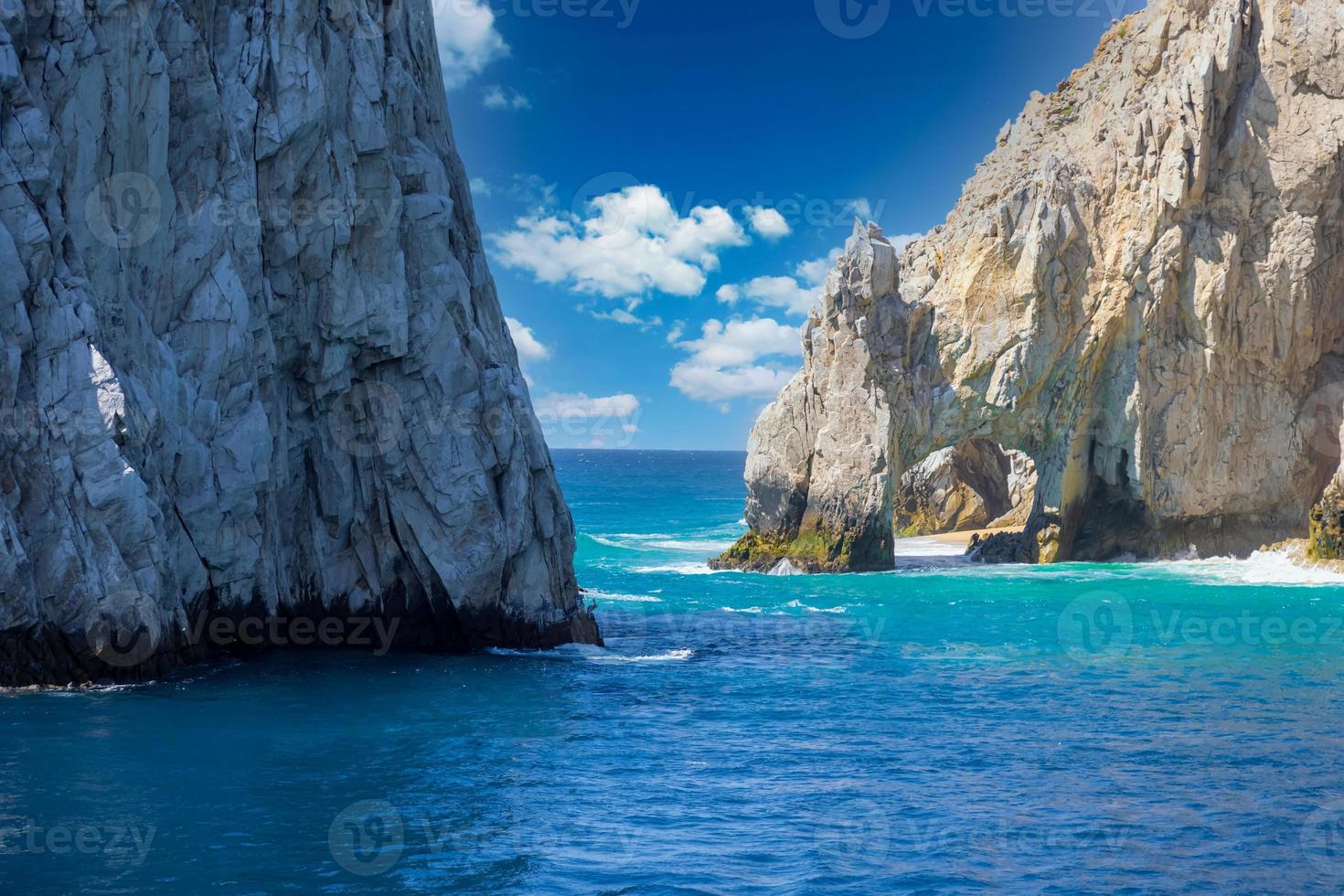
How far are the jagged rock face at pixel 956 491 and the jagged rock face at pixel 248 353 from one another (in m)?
53.8

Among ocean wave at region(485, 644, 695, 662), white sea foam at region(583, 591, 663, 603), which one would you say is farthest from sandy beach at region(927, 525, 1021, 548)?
ocean wave at region(485, 644, 695, 662)

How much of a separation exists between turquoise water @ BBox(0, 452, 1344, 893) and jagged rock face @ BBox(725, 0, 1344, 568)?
21.3 metres

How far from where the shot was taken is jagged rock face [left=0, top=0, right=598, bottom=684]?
23953mm

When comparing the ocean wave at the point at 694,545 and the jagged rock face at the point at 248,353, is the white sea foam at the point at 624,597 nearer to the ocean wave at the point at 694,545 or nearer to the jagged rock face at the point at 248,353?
the jagged rock face at the point at 248,353

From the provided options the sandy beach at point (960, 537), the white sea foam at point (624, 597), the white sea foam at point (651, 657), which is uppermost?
the sandy beach at point (960, 537)

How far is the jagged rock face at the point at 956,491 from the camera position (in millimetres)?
83688

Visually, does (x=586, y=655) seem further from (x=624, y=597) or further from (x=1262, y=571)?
(x=1262, y=571)

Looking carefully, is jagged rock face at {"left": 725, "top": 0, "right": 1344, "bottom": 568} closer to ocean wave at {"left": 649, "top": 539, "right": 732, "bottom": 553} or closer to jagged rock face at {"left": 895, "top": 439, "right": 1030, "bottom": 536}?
ocean wave at {"left": 649, "top": 539, "right": 732, "bottom": 553}

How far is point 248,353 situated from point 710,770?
16479mm

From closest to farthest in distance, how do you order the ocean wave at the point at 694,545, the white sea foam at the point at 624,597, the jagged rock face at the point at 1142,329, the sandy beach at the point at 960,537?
1. the white sea foam at the point at 624,597
2. the jagged rock face at the point at 1142,329
3. the sandy beach at the point at 960,537
4. the ocean wave at the point at 694,545

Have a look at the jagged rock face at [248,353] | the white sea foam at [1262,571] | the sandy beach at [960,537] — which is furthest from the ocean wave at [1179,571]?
the jagged rock face at [248,353]

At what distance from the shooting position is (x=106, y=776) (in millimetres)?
19375

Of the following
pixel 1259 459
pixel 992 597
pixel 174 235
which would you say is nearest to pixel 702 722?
pixel 174 235

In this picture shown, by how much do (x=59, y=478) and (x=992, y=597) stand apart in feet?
123
